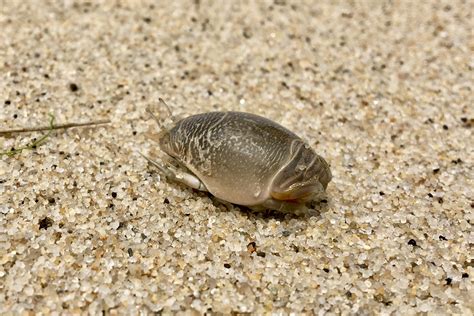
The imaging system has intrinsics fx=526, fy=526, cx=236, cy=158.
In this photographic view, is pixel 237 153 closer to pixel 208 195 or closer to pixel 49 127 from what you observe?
pixel 208 195

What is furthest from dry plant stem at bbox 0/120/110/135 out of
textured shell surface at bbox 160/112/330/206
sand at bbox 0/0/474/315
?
textured shell surface at bbox 160/112/330/206

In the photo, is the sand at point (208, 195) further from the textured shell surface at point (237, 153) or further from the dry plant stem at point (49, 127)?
the textured shell surface at point (237, 153)

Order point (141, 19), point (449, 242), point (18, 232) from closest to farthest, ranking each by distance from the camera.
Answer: point (18, 232)
point (449, 242)
point (141, 19)

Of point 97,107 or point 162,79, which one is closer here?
point 97,107

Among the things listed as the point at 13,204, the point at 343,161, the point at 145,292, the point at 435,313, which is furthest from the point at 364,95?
the point at 13,204

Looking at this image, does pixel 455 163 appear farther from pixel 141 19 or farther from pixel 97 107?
pixel 141 19

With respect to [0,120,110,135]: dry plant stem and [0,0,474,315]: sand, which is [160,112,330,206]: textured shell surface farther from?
[0,120,110,135]: dry plant stem

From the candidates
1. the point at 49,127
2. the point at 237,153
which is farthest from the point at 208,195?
the point at 49,127
